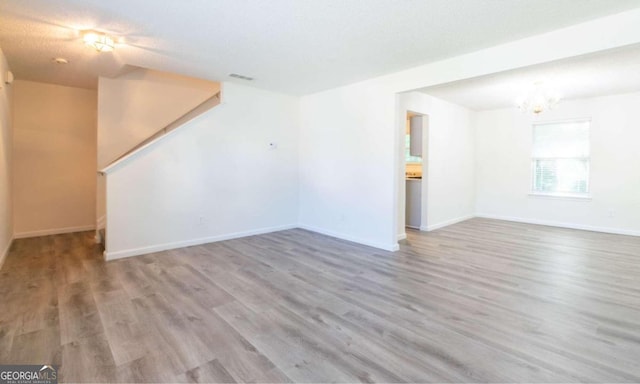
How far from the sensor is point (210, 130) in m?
4.78

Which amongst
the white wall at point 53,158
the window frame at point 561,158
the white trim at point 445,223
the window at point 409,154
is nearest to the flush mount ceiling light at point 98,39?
the white wall at point 53,158

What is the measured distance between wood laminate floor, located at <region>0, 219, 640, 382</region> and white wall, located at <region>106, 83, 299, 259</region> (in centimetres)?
48

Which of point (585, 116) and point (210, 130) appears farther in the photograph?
point (585, 116)

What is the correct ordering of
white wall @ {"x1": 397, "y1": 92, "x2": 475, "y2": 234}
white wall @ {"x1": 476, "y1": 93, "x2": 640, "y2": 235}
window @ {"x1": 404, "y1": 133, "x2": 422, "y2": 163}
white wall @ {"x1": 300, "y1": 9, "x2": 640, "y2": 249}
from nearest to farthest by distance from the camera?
white wall @ {"x1": 300, "y1": 9, "x2": 640, "y2": 249} < white wall @ {"x1": 476, "y1": 93, "x2": 640, "y2": 235} < white wall @ {"x1": 397, "y1": 92, "x2": 475, "y2": 234} < window @ {"x1": 404, "y1": 133, "x2": 422, "y2": 163}

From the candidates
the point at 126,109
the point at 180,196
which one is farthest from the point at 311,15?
the point at 126,109

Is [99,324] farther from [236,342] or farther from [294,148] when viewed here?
[294,148]

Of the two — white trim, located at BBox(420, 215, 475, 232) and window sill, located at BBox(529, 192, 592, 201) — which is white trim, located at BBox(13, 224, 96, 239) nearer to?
white trim, located at BBox(420, 215, 475, 232)

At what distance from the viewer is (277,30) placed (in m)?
2.93

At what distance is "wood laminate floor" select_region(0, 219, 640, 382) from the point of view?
1847 mm

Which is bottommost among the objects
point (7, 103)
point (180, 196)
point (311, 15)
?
point (180, 196)

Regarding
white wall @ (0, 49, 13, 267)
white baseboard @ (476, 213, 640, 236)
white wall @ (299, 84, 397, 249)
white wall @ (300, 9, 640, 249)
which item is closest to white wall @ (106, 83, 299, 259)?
white wall @ (299, 84, 397, 249)

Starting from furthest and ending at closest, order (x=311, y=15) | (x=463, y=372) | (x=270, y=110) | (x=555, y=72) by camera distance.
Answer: (x=270, y=110), (x=555, y=72), (x=311, y=15), (x=463, y=372)

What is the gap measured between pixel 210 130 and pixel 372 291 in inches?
135

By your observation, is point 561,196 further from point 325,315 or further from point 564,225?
point 325,315
